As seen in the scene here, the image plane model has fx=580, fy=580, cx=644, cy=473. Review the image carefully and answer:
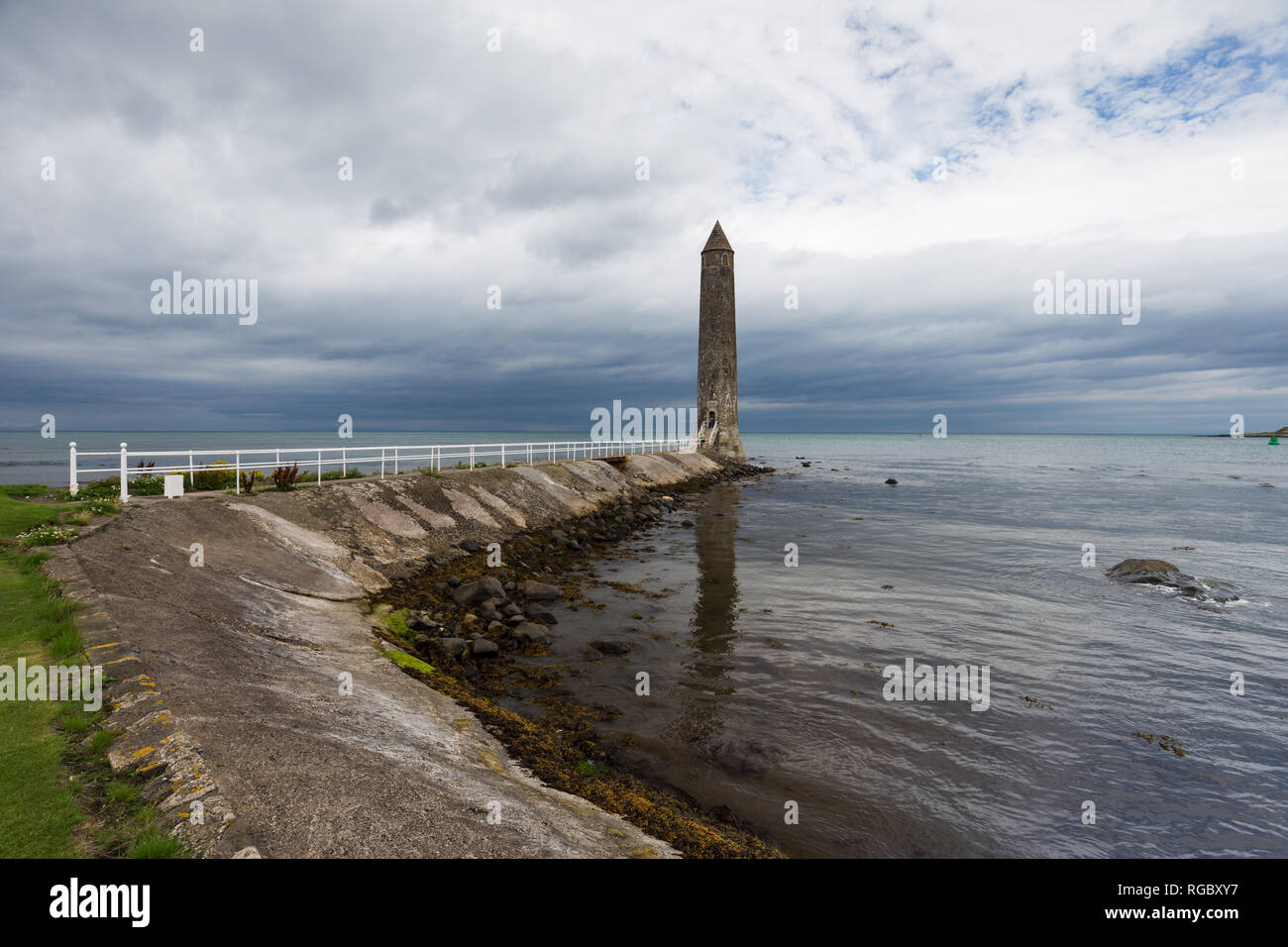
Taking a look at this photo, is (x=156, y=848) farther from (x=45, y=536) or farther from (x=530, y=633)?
(x=45, y=536)

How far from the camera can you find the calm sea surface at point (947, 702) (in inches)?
273

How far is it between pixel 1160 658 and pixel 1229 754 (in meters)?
4.26

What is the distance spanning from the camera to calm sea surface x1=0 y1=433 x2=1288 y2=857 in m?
6.94

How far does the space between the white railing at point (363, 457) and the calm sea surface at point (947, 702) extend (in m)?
8.92

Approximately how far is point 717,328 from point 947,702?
43.6 metres

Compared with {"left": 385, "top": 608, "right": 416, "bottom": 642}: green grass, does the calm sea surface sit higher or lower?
lower

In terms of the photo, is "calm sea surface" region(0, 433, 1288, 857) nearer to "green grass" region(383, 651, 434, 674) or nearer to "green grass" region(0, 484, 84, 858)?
"green grass" region(383, 651, 434, 674)

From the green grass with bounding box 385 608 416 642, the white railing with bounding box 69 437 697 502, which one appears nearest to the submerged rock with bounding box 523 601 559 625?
the green grass with bounding box 385 608 416 642

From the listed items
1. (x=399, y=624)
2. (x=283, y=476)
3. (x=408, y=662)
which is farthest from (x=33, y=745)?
(x=283, y=476)

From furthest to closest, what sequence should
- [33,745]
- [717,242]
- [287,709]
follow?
[717,242]
[287,709]
[33,745]

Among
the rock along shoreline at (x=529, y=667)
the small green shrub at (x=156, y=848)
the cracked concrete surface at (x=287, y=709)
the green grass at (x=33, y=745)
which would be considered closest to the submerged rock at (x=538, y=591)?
the rock along shoreline at (x=529, y=667)

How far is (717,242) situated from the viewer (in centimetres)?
4984
